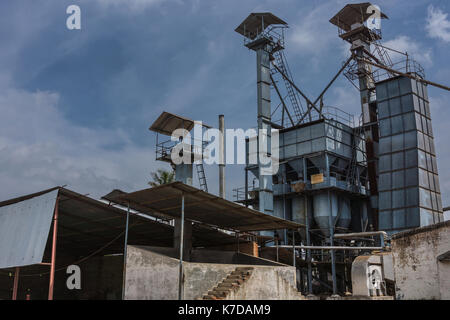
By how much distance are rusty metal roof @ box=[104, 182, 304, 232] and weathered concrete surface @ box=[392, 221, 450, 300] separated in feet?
16.5

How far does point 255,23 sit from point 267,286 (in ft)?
81.0

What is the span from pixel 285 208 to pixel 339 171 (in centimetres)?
Result: 497

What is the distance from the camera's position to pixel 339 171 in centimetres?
3259

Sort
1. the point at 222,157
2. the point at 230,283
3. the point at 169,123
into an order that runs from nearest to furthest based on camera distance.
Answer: the point at 230,283, the point at 169,123, the point at 222,157

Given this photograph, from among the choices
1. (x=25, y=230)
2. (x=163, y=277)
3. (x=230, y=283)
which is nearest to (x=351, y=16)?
(x=230, y=283)

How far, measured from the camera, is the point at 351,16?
3716cm

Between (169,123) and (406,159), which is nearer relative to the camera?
(169,123)

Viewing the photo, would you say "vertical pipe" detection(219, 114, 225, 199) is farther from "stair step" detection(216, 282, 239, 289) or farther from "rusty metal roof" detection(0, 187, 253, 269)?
"stair step" detection(216, 282, 239, 289)

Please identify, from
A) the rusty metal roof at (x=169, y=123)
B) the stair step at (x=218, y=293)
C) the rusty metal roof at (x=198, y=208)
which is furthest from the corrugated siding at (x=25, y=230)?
the rusty metal roof at (x=169, y=123)

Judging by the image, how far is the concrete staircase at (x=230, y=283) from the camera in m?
14.7

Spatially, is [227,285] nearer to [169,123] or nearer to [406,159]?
[169,123]

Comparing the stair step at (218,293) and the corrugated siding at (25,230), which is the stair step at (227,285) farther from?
the corrugated siding at (25,230)

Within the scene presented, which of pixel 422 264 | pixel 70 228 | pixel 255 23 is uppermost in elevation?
pixel 255 23
